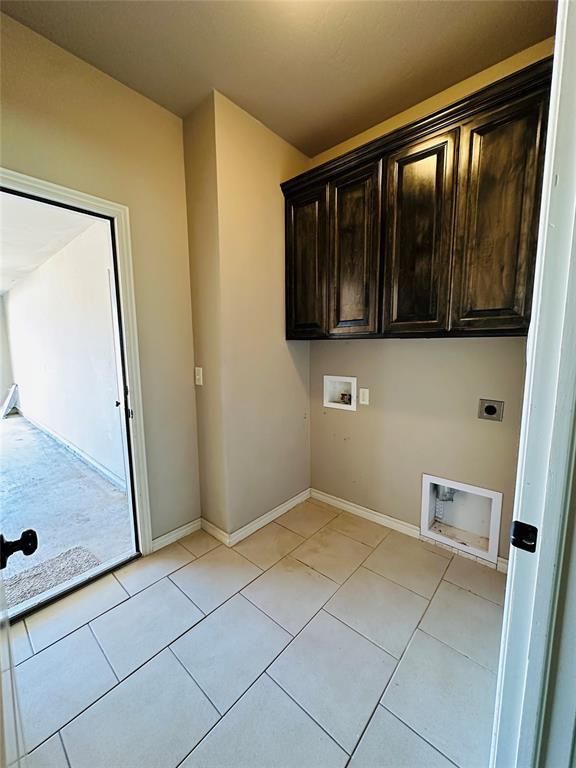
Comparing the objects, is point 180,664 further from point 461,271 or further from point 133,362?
point 461,271

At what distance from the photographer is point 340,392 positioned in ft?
8.62

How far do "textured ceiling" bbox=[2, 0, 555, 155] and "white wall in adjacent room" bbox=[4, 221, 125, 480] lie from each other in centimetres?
85

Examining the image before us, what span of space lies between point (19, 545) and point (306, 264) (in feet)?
6.85

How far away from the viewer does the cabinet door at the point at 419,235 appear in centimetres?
161

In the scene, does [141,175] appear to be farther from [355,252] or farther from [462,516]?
[462,516]

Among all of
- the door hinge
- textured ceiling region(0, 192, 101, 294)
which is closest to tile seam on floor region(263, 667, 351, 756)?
the door hinge

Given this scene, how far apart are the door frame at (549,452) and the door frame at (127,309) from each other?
196cm

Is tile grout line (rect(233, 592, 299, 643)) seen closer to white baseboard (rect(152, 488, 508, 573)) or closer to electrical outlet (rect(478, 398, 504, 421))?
white baseboard (rect(152, 488, 508, 573))

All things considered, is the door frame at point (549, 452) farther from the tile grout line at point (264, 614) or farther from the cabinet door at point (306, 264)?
the cabinet door at point (306, 264)

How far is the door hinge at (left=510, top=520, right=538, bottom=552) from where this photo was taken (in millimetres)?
682

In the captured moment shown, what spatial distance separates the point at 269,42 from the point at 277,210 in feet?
2.78

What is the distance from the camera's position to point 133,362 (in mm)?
1959

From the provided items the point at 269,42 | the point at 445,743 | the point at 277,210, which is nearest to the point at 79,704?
the point at 445,743

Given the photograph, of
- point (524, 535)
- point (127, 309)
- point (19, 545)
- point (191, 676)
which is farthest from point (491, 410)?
point (127, 309)
